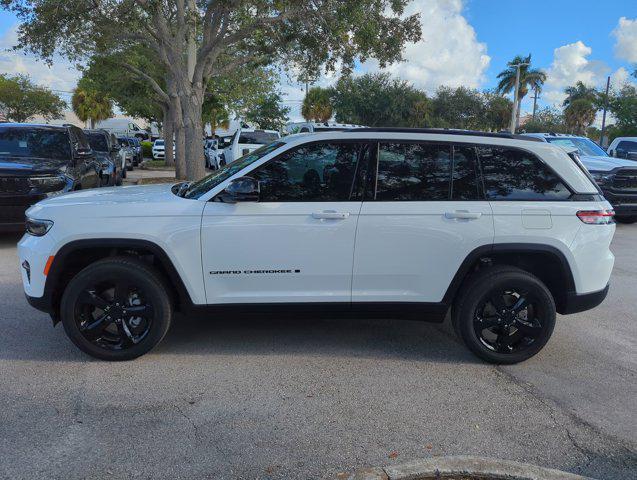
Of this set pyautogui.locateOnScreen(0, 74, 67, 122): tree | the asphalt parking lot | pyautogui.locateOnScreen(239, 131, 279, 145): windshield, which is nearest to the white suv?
the asphalt parking lot

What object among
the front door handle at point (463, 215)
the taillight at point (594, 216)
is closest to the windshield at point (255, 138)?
the front door handle at point (463, 215)

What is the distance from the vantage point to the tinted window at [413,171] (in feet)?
13.9

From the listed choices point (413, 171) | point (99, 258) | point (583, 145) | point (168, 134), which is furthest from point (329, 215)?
point (168, 134)

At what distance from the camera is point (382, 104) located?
47156 millimetres

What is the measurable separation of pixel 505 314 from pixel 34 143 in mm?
8300

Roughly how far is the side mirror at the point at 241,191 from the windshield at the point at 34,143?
627 cm

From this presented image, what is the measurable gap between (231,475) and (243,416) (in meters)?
0.63

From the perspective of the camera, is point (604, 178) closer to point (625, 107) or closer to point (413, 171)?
point (413, 171)

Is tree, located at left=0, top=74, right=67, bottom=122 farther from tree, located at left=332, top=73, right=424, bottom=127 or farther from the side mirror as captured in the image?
the side mirror

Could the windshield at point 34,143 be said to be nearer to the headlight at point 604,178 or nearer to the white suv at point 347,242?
the white suv at point 347,242

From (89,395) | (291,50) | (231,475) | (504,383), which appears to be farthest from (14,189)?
(291,50)

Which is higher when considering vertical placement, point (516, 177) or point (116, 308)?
point (516, 177)

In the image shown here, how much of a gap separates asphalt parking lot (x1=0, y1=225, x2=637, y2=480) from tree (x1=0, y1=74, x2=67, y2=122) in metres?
53.1

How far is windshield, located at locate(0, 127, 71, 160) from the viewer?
8953 millimetres
